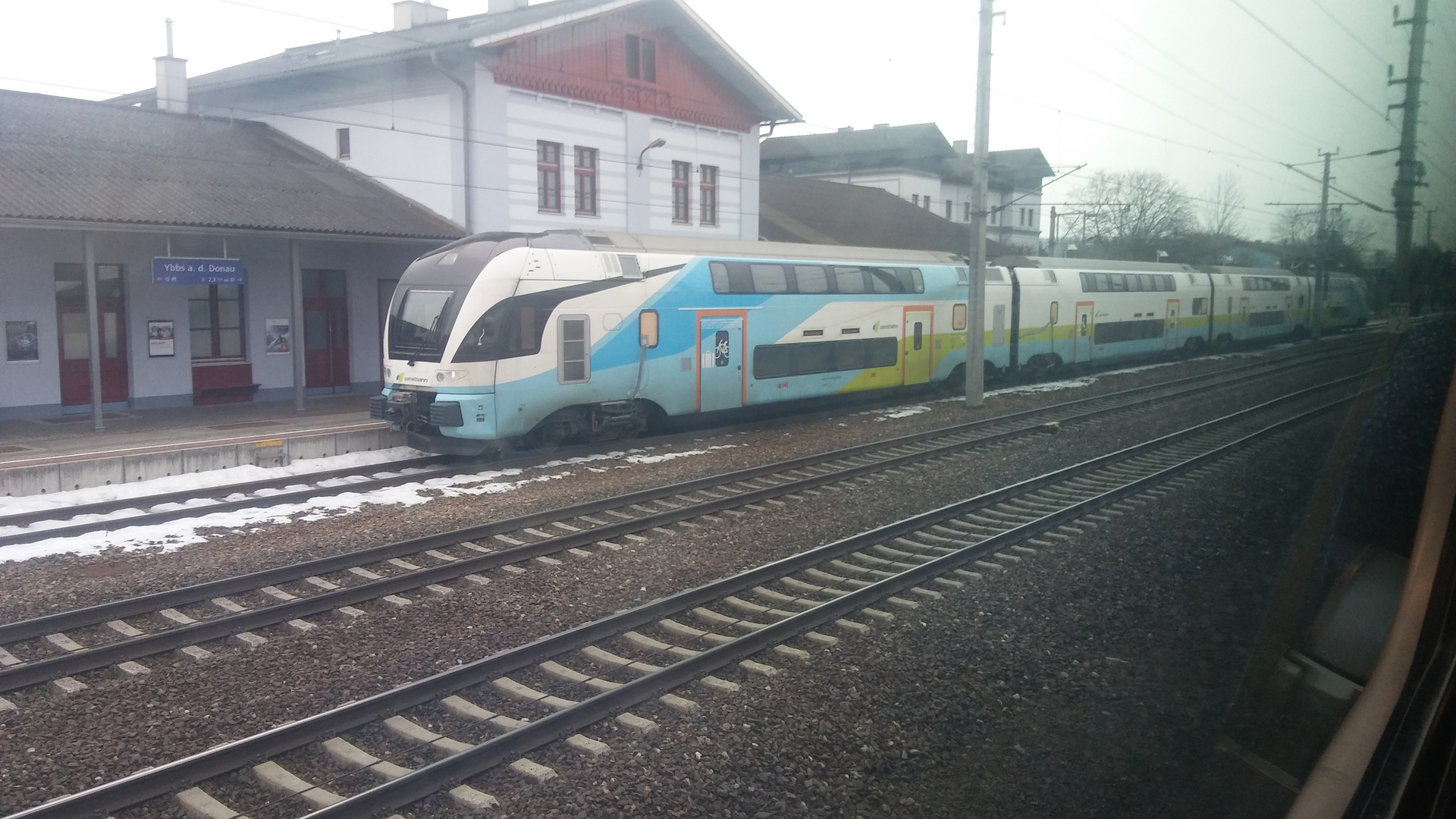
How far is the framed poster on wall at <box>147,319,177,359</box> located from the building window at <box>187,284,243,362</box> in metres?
0.33

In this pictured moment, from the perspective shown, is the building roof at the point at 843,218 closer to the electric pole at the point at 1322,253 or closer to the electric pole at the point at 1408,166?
the electric pole at the point at 1322,253

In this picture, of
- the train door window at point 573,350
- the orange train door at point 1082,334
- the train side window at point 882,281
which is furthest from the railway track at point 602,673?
the orange train door at point 1082,334

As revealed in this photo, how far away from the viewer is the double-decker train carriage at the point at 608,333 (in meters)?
11.8

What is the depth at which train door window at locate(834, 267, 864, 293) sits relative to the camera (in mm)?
16109

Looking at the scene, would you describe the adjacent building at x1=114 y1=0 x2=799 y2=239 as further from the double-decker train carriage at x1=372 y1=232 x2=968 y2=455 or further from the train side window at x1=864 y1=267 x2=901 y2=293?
the double-decker train carriage at x1=372 y1=232 x2=968 y2=455

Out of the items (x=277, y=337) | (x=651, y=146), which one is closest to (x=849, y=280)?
(x=651, y=146)

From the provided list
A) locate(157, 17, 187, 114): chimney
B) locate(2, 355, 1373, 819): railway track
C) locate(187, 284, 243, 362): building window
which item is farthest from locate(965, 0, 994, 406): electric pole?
locate(157, 17, 187, 114): chimney

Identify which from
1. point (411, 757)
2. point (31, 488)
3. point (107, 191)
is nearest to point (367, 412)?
point (107, 191)

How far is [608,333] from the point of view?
12.9 metres

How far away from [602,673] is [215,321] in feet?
45.3

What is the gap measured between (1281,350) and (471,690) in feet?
18.9

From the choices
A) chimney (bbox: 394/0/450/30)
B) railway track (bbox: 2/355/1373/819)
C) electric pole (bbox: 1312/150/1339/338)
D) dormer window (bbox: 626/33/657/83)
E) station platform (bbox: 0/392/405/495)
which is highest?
chimney (bbox: 394/0/450/30)

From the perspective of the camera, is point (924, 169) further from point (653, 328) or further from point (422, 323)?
point (422, 323)

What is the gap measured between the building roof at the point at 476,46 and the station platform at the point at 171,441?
597 cm
